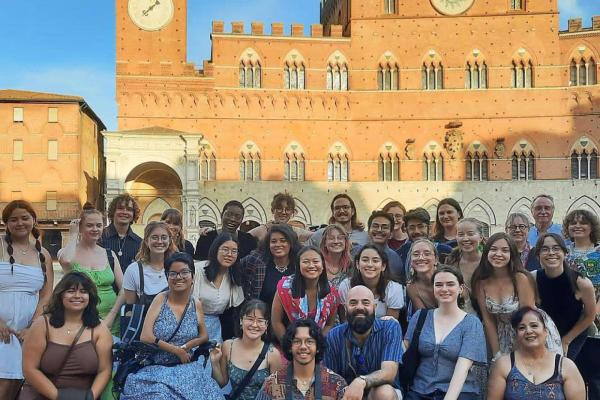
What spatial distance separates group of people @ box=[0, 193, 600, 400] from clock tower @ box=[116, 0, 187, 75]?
25.3 metres

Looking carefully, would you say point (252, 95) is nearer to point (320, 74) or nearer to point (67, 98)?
point (320, 74)

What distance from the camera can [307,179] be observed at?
103 feet

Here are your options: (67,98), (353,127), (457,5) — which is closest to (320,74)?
(353,127)

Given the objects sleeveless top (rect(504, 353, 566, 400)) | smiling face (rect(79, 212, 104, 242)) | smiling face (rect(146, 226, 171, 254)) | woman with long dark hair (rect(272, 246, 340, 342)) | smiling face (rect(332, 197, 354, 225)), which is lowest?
sleeveless top (rect(504, 353, 566, 400))

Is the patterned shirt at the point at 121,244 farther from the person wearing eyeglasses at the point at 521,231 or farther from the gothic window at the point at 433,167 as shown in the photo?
the gothic window at the point at 433,167

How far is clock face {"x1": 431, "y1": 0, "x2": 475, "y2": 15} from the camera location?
3222 cm

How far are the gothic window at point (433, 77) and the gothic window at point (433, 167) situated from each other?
310cm

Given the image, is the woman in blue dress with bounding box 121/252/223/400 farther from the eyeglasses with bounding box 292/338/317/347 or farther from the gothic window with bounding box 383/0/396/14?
the gothic window with bounding box 383/0/396/14

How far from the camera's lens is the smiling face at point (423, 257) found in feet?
19.8

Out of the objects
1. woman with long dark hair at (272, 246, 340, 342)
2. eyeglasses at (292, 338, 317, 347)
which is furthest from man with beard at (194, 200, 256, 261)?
eyeglasses at (292, 338, 317, 347)

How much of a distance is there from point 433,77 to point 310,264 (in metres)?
27.6

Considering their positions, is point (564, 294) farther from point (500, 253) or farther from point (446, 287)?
point (446, 287)

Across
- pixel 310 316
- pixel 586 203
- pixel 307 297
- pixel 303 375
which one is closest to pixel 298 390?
pixel 303 375

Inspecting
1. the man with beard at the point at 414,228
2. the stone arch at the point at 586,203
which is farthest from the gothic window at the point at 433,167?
the man with beard at the point at 414,228
